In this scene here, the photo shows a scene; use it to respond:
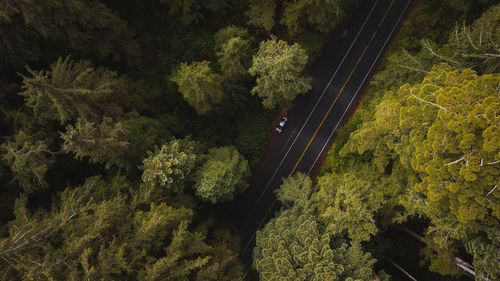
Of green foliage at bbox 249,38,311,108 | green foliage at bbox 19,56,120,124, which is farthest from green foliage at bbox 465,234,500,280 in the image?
green foliage at bbox 19,56,120,124

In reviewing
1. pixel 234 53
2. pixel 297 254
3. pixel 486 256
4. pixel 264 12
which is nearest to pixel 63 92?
pixel 234 53

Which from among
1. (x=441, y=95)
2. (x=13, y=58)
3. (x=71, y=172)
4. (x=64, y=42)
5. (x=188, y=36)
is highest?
(x=441, y=95)

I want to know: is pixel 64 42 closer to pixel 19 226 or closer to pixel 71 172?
pixel 71 172

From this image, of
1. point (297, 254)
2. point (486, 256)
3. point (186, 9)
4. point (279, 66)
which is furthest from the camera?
point (186, 9)

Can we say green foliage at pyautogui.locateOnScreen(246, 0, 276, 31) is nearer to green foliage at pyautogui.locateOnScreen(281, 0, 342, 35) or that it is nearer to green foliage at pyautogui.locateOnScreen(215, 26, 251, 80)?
green foliage at pyautogui.locateOnScreen(281, 0, 342, 35)

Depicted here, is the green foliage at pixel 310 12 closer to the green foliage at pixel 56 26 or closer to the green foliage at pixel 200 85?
the green foliage at pixel 200 85

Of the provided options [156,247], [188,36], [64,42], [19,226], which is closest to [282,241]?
[156,247]

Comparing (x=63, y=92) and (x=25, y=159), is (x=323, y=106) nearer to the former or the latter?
(x=63, y=92)
